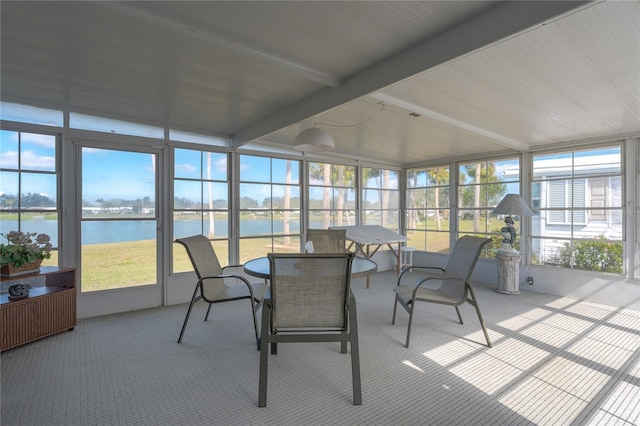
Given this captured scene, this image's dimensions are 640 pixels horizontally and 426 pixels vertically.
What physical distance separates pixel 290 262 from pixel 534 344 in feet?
8.58

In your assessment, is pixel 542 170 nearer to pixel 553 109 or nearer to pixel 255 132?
pixel 553 109

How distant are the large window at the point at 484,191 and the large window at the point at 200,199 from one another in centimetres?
465

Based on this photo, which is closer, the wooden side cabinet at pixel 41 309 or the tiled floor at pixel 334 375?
the tiled floor at pixel 334 375

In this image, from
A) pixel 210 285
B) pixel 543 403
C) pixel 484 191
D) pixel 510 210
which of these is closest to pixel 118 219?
pixel 210 285

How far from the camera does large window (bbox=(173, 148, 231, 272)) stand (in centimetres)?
428

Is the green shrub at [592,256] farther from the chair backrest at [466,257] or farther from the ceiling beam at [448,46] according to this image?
the ceiling beam at [448,46]

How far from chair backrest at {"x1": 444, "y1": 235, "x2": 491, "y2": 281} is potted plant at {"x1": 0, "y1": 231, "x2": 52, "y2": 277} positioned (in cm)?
426

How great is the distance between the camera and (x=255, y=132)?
4082mm

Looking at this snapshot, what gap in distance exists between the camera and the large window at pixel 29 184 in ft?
10.5

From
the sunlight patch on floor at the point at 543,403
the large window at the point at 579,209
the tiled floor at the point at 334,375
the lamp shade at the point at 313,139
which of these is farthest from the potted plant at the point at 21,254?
the large window at the point at 579,209

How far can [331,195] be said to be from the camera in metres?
5.98

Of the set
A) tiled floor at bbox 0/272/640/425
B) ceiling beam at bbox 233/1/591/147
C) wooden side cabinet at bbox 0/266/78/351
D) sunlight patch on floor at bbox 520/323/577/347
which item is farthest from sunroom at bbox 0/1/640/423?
sunlight patch on floor at bbox 520/323/577/347

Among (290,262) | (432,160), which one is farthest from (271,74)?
(432,160)

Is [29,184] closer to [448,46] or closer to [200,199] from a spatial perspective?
[200,199]
